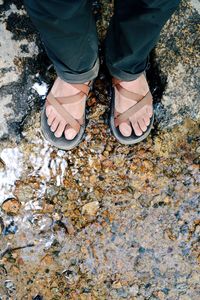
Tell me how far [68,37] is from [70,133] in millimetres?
505

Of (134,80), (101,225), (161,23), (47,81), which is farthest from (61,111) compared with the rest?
(161,23)

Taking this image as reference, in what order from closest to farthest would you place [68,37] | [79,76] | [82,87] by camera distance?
[68,37]
[79,76]
[82,87]

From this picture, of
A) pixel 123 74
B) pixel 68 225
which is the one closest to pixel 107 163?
pixel 68 225

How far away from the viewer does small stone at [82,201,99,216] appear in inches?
65.4

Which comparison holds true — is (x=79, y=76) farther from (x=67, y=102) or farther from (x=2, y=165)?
(x=2, y=165)

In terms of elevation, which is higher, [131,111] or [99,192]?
[131,111]

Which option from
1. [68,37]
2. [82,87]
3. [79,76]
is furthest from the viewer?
[82,87]

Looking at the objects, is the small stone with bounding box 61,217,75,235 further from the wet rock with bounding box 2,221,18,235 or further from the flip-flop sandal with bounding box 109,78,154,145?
the flip-flop sandal with bounding box 109,78,154,145

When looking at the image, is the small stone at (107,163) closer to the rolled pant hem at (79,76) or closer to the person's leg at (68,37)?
the person's leg at (68,37)

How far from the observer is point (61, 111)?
1646 millimetres

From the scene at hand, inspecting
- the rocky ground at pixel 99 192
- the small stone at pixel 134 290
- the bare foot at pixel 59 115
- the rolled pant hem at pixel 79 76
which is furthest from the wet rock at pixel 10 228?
A: the rolled pant hem at pixel 79 76

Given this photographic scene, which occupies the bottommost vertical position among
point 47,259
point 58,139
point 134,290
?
point 134,290

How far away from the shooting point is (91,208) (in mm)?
1663

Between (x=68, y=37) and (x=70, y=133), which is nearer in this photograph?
(x=68, y=37)
